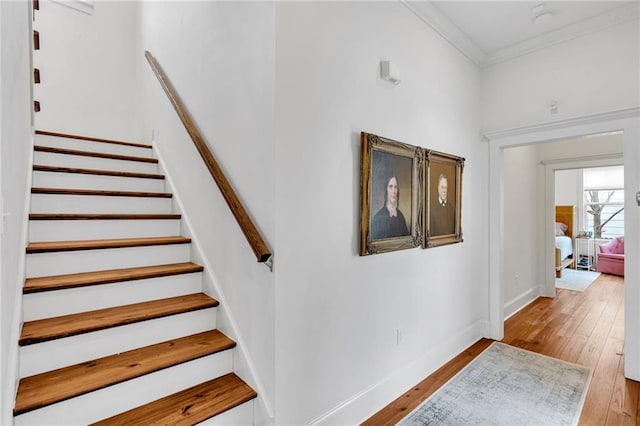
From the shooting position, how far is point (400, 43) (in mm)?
2381

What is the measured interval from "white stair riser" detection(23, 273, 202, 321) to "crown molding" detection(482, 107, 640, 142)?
3.17 m

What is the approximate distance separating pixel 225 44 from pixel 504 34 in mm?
2594

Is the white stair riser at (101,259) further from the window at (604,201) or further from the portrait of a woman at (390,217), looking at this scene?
the window at (604,201)

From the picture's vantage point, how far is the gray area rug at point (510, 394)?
6.91 ft

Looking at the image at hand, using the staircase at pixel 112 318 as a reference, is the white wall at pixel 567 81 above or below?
above

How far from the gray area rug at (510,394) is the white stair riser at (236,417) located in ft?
3.19

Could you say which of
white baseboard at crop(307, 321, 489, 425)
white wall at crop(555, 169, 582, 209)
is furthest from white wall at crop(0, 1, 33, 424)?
white wall at crop(555, 169, 582, 209)

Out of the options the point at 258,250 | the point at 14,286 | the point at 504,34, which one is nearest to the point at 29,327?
the point at 14,286

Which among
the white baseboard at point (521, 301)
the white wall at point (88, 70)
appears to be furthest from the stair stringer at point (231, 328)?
the white baseboard at point (521, 301)

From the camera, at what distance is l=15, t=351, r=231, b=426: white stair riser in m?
1.40

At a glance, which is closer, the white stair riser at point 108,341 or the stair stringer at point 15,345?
the stair stringer at point 15,345

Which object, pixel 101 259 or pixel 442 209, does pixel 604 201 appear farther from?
pixel 101 259

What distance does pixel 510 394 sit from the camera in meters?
2.38

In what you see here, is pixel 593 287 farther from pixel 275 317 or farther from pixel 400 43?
pixel 275 317
